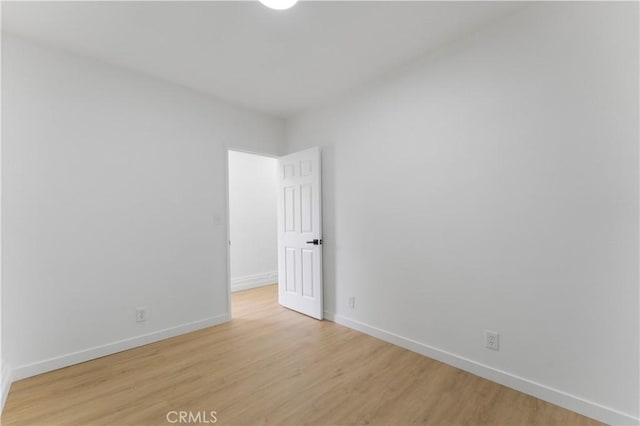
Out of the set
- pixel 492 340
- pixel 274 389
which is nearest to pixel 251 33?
pixel 274 389

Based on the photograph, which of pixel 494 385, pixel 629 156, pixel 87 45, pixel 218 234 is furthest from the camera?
pixel 218 234

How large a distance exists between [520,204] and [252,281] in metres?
4.42

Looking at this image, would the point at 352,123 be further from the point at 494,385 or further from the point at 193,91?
the point at 494,385

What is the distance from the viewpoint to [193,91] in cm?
323

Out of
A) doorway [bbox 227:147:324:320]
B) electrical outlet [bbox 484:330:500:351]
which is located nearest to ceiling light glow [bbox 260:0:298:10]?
doorway [bbox 227:147:324:320]

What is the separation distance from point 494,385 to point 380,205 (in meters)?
1.73

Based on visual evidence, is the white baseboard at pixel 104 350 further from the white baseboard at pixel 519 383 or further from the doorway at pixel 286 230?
the white baseboard at pixel 519 383

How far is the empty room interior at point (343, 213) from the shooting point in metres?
1.78

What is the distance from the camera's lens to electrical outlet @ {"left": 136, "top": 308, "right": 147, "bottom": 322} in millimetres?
2807

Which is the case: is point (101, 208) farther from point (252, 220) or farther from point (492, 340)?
point (492, 340)

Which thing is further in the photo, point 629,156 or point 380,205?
point 380,205

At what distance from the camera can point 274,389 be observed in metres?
2.09

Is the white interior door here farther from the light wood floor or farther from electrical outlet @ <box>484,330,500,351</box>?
electrical outlet @ <box>484,330,500,351</box>

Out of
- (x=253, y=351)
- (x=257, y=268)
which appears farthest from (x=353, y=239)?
(x=257, y=268)
